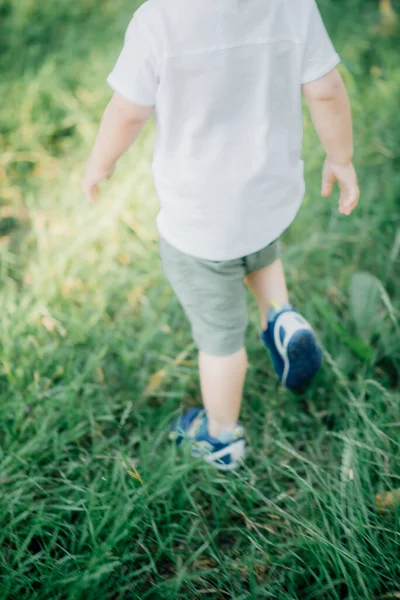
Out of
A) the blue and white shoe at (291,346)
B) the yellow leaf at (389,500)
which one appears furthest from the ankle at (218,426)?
the yellow leaf at (389,500)

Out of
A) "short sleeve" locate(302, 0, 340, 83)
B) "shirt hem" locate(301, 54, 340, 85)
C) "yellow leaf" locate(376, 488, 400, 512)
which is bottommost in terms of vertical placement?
"yellow leaf" locate(376, 488, 400, 512)

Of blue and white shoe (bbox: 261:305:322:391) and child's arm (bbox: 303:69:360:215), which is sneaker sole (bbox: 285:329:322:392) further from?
child's arm (bbox: 303:69:360:215)

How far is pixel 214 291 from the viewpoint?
1360mm

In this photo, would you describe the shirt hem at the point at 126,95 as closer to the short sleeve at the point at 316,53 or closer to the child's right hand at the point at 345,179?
the short sleeve at the point at 316,53

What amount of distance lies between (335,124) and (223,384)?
2.20 feet

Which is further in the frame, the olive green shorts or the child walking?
the olive green shorts

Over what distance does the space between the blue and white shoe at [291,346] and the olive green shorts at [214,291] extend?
122 mm

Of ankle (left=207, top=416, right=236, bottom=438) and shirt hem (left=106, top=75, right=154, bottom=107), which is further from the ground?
shirt hem (left=106, top=75, right=154, bottom=107)

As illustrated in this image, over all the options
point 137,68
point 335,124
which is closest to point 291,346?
point 335,124

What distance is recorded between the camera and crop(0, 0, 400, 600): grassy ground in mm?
1298

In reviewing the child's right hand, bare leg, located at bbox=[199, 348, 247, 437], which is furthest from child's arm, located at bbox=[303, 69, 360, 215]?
bare leg, located at bbox=[199, 348, 247, 437]

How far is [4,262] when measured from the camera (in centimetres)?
213

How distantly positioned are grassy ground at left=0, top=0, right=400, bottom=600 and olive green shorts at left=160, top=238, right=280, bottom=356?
28 cm

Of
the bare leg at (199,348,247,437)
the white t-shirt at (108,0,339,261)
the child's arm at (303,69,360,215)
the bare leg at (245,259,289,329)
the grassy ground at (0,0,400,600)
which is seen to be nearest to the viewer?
the white t-shirt at (108,0,339,261)
